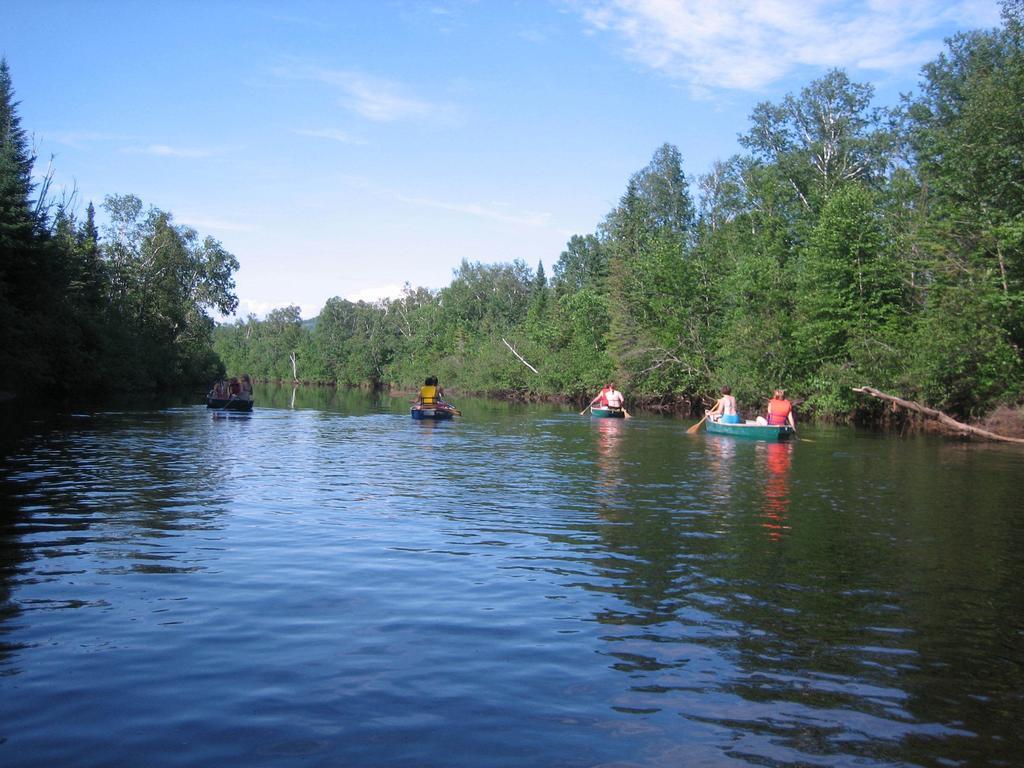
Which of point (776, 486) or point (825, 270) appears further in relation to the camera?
point (825, 270)

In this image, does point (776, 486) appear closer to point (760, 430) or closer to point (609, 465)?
point (609, 465)

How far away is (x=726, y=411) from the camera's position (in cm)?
3036

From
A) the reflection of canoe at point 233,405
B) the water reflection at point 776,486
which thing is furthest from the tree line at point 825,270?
the reflection of canoe at point 233,405

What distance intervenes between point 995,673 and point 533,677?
3.54 meters

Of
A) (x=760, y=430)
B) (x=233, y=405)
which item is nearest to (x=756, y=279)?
(x=760, y=430)

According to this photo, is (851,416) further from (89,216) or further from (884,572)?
(89,216)

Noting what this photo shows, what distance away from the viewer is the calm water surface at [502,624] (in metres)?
5.23

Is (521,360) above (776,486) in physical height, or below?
above

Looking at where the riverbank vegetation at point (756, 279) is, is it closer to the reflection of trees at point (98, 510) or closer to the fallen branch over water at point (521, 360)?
the fallen branch over water at point (521, 360)

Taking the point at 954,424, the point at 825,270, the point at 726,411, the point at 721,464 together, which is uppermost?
the point at 825,270

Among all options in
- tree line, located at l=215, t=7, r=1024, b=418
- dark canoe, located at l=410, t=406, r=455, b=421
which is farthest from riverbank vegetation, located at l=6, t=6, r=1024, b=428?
dark canoe, located at l=410, t=406, r=455, b=421

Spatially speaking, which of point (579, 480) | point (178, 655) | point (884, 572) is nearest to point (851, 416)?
point (579, 480)

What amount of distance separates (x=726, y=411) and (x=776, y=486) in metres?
13.4

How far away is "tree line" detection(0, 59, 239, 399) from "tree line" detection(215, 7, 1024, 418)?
28495 mm
